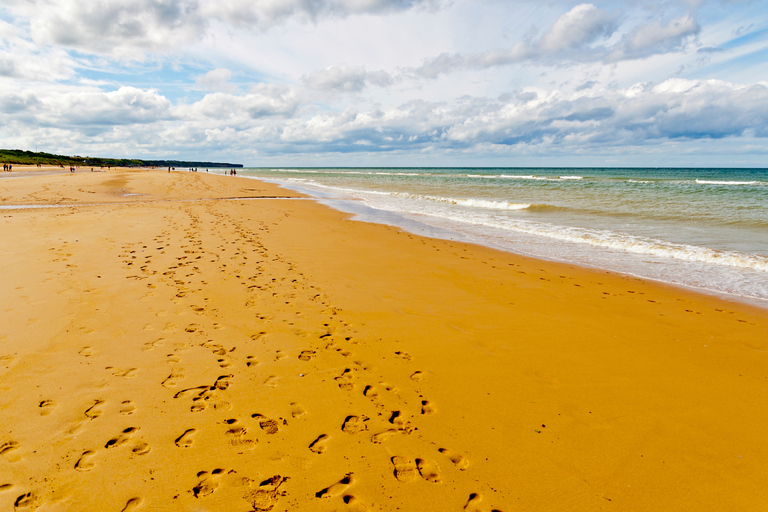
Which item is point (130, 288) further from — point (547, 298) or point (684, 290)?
point (684, 290)

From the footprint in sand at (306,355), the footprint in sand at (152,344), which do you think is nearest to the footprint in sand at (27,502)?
the footprint in sand at (152,344)

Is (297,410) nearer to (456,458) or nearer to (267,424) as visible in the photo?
(267,424)

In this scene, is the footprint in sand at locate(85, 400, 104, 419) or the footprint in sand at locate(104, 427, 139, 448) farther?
the footprint in sand at locate(85, 400, 104, 419)

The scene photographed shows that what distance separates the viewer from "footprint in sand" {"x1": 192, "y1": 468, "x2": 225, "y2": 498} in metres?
2.54

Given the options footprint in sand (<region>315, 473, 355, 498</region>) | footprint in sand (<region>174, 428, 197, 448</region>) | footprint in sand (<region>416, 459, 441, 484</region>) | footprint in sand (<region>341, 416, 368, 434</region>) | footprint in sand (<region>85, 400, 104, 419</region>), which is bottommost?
footprint in sand (<region>416, 459, 441, 484</region>)

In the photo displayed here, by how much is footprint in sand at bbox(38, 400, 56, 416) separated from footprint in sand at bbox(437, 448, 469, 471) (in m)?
3.37

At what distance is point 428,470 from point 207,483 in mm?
1572

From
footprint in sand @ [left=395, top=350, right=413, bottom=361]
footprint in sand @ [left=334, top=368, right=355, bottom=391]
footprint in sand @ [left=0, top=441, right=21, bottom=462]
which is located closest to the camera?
footprint in sand @ [left=0, top=441, right=21, bottom=462]

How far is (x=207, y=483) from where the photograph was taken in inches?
103

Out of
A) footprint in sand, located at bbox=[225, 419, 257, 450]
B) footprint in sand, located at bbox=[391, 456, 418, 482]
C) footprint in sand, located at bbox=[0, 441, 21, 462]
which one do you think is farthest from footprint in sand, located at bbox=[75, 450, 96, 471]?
footprint in sand, located at bbox=[391, 456, 418, 482]

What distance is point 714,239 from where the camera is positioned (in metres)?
12.4

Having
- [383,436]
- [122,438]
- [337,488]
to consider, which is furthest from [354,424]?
[122,438]

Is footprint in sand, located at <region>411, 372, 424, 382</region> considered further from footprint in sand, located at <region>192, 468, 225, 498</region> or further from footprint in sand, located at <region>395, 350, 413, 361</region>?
footprint in sand, located at <region>192, 468, 225, 498</region>

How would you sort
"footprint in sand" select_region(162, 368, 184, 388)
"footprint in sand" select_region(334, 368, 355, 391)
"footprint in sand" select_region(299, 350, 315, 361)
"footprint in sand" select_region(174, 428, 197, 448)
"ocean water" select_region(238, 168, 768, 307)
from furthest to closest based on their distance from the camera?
"ocean water" select_region(238, 168, 768, 307) → "footprint in sand" select_region(299, 350, 315, 361) → "footprint in sand" select_region(334, 368, 355, 391) → "footprint in sand" select_region(162, 368, 184, 388) → "footprint in sand" select_region(174, 428, 197, 448)
